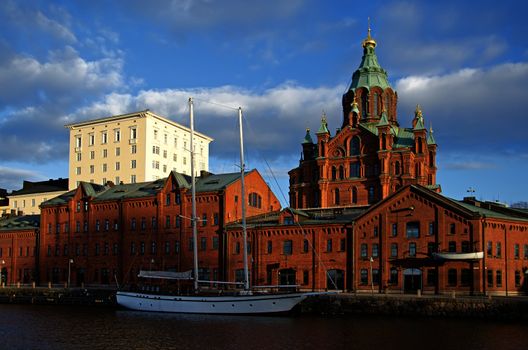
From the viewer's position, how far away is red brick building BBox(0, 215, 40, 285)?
4013 inches

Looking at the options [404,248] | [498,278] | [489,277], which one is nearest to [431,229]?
[404,248]

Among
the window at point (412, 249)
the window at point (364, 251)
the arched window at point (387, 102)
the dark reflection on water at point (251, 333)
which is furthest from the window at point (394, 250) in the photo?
the arched window at point (387, 102)

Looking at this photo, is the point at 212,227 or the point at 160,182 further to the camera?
the point at 160,182

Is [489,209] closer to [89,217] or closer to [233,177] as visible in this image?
[233,177]

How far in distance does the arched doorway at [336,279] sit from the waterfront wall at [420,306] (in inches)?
366

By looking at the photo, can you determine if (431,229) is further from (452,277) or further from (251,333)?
(251,333)

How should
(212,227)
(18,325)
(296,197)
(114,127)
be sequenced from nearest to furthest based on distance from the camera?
1. (18,325)
2. (212,227)
3. (296,197)
4. (114,127)

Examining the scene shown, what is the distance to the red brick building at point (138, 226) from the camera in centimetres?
8575

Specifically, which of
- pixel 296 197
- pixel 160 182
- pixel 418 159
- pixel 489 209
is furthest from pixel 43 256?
pixel 489 209

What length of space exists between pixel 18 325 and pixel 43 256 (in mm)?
42633

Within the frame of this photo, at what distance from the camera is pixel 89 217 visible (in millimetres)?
96312

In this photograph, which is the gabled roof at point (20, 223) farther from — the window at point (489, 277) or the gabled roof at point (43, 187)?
the window at point (489, 277)

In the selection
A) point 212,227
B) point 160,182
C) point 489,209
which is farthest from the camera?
point 160,182

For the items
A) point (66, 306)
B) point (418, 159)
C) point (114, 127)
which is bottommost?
point (66, 306)
